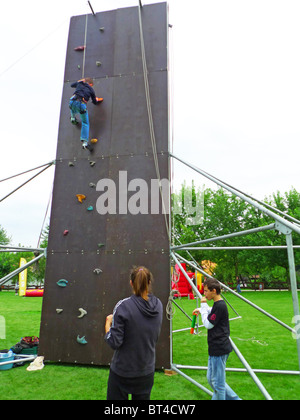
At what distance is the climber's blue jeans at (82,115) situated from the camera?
664cm

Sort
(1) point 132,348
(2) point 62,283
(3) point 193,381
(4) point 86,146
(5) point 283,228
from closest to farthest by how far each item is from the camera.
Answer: (1) point 132,348, (5) point 283,228, (3) point 193,381, (2) point 62,283, (4) point 86,146

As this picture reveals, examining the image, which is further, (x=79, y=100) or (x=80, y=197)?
(x=80, y=197)

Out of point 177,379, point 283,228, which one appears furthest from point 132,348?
point 177,379

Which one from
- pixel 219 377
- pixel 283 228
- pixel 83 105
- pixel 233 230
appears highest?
pixel 233 230

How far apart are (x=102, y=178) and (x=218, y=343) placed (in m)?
4.33

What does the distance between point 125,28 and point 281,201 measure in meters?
31.1

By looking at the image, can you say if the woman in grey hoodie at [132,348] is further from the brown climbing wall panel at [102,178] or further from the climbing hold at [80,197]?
the climbing hold at [80,197]

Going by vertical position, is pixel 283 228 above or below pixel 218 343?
above

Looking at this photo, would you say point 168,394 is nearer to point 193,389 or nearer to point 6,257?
point 193,389

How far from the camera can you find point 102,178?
6.84 m

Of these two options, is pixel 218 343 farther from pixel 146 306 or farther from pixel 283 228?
pixel 283 228

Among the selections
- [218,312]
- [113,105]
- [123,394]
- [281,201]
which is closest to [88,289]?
[218,312]

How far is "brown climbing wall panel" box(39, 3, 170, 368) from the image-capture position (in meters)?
6.22

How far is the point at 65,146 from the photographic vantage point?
7.30 m
